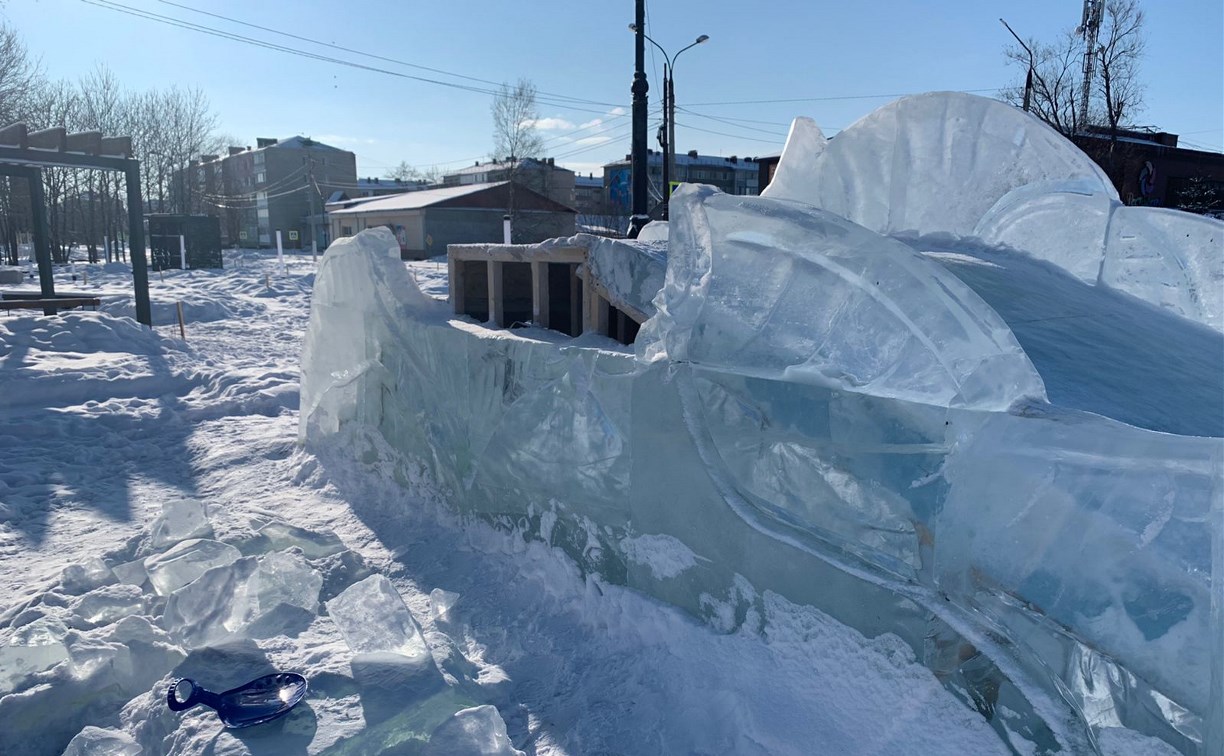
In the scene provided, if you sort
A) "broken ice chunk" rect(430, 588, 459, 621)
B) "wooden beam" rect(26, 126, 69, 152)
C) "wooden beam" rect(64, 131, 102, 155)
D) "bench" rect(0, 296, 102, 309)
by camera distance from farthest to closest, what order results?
"bench" rect(0, 296, 102, 309), "wooden beam" rect(64, 131, 102, 155), "wooden beam" rect(26, 126, 69, 152), "broken ice chunk" rect(430, 588, 459, 621)

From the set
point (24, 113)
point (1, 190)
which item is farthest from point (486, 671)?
point (1, 190)

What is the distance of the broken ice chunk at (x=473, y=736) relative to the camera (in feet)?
8.32

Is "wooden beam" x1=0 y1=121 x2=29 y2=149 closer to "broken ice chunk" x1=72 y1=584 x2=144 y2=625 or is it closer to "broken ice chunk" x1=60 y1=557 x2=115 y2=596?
"broken ice chunk" x1=60 y1=557 x2=115 y2=596

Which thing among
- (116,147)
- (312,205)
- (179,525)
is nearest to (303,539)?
(179,525)

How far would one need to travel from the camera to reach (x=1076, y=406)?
99.8 inches

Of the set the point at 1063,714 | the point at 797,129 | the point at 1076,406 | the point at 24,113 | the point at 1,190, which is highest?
the point at 24,113

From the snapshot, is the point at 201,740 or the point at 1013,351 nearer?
the point at 1013,351

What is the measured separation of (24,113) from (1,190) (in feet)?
14.7

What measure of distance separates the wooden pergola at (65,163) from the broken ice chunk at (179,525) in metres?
7.54

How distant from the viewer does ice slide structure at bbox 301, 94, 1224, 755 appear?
195 centimetres

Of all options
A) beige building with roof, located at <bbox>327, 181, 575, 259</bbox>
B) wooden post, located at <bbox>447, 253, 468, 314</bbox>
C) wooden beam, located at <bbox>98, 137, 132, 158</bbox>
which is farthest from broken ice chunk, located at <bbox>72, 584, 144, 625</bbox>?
beige building with roof, located at <bbox>327, 181, 575, 259</bbox>

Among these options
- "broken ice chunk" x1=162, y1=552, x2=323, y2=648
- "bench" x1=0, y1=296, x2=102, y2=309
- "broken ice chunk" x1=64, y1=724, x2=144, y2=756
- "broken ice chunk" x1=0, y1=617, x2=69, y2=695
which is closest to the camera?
"broken ice chunk" x1=64, y1=724, x2=144, y2=756

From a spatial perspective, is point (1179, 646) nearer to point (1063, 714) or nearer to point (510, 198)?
point (1063, 714)

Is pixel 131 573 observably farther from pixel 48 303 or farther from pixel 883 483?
pixel 48 303
